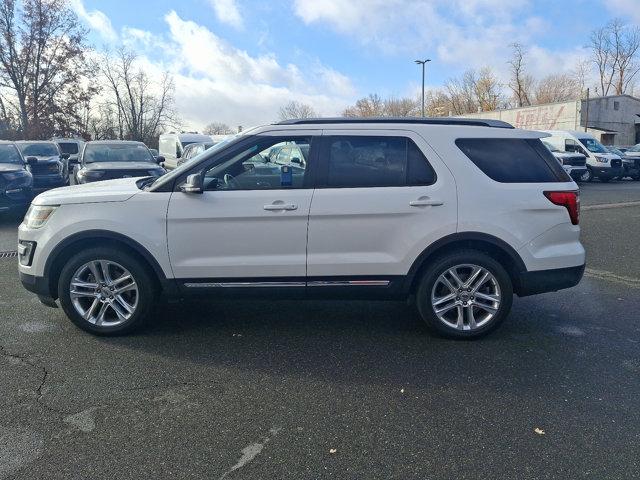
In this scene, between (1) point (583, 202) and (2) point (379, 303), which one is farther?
(1) point (583, 202)

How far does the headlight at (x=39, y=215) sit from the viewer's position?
4199mm

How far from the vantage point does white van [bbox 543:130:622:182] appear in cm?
2081

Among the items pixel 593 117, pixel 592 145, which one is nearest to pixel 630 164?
pixel 592 145

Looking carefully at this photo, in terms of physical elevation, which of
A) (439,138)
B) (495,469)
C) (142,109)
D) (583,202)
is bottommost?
(495,469)

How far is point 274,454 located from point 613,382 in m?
2.45

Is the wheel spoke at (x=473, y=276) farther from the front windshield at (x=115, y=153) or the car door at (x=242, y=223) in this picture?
the front windshield at (x=115, y=153)

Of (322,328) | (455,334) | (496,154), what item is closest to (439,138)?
(496,154)

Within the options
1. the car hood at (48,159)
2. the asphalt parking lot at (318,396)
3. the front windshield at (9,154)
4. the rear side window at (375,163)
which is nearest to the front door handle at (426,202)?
the rear side window at (375,163)

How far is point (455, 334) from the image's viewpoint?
166 inches

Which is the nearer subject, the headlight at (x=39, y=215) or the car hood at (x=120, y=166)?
the headlight at (x=39, y=215)

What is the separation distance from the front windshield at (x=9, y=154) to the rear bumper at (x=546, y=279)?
12.0 m

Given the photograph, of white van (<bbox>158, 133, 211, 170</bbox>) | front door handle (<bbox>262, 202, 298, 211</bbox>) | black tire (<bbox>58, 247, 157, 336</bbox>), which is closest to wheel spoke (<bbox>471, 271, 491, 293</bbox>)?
front door handle (<bbox>262, 202, 298, 211</bbox>)

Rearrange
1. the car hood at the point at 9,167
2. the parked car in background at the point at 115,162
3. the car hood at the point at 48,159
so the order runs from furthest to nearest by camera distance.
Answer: the car hood at the point at 48,159, the parked car in background at the point at 115,162, the car hood at the point at 9,167

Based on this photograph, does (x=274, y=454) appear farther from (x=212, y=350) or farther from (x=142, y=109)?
(x=142, y=109)
